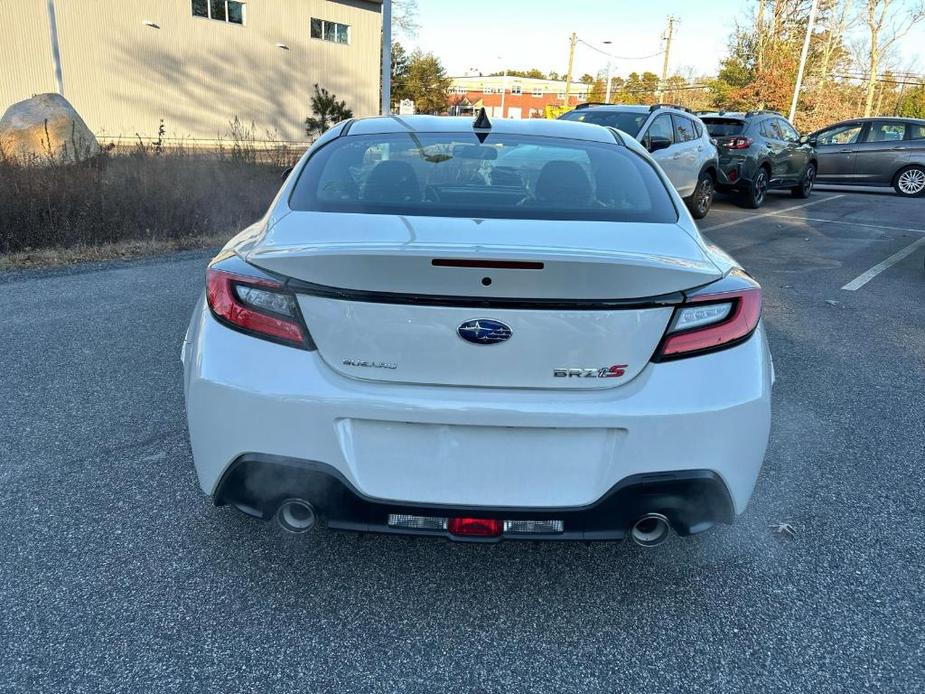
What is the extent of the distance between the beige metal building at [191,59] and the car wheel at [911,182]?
21.2 metres

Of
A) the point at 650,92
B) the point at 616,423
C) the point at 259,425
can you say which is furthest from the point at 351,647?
the point at 650,92

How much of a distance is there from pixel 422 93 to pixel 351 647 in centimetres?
5522

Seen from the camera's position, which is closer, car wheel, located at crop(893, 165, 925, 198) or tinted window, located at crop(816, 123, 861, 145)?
car wheel, located at crop(893, 165, 925, 198)

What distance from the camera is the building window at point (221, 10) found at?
25.2 meters

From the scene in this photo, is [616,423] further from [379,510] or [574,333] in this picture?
[379,510]

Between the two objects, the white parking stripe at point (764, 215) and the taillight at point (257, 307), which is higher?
the taillight at point (257, 307)

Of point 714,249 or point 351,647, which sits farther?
point 714,249

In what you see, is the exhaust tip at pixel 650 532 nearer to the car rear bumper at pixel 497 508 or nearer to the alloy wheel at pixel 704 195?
the car rear bumper at pixel 497 508

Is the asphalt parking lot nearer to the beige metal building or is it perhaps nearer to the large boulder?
the large boulder

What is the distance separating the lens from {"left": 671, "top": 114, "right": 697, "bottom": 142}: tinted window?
1137cm

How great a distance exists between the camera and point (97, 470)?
3.06 m

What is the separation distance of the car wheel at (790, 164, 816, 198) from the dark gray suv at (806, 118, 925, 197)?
862mm

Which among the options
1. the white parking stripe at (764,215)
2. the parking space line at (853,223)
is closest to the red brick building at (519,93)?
the white parking stripe at (764,215)

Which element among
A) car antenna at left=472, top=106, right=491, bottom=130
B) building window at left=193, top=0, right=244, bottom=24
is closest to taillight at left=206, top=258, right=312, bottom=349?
car antenna at left=472, top=106, right=491, bottom=130
